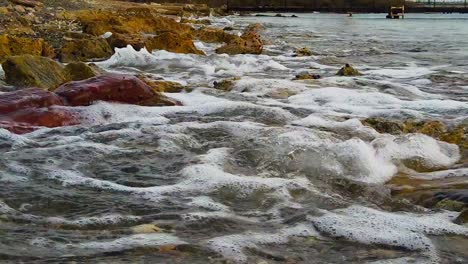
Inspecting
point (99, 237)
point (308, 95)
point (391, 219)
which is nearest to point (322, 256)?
point (391, 219)

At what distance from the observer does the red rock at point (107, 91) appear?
6305mm

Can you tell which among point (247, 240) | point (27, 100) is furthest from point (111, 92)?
point (247, 240)

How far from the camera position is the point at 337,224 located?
332 cm

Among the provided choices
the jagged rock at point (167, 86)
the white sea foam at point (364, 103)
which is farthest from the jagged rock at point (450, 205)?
the jagged rock at point (167, 86)

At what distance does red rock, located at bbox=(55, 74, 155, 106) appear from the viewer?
630cm

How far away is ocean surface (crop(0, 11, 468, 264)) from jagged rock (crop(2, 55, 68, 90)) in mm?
1468

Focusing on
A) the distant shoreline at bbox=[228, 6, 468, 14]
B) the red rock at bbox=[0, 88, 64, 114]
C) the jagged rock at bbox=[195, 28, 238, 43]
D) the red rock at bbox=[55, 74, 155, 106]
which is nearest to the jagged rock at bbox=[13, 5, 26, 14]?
the jagged rock at bbox=[195, 28, 238, 43]

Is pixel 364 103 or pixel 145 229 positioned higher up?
pixel 145 229

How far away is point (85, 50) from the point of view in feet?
39.7

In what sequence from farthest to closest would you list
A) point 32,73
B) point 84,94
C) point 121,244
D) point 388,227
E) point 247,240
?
point 32,73
point 84,94
point 388,227
point 247,240
point 121,244

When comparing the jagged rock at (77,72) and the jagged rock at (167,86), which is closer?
the jagged rock at (77,72)

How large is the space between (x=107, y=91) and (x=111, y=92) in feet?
0.17

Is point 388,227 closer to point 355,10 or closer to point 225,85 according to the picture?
point 225,85

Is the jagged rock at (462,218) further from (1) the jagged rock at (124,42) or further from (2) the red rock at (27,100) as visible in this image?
(1) the jagged rock at (124,42)
